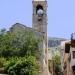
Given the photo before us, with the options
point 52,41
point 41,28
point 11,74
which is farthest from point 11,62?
point 52,41

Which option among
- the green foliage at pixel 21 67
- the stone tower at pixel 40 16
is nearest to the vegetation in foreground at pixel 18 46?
the green foliage at pixel 21 67

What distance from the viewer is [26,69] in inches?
1596

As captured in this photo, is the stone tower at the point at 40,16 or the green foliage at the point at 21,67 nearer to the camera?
the green foliage at the point at 21,67

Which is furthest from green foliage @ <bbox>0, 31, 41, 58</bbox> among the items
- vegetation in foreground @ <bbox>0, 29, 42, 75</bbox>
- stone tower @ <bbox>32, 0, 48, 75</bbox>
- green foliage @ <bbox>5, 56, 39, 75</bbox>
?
stone tower @ <bbox>32, 0, 48, 75</bbox>

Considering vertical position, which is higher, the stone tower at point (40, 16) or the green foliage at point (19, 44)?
the stone tower at point (40, 16)

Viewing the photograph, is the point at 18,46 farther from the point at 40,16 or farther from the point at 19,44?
the point at 40,16

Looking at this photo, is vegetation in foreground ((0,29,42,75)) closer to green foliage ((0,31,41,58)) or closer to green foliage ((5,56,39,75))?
green foliage ((0,31,41,58))

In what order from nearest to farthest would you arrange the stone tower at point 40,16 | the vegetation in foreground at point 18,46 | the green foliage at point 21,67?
the green foliage at point 21,67
the vegetation in foreground at point 18,46
the stone tower at point 40,16

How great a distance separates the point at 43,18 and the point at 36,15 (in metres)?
1.23

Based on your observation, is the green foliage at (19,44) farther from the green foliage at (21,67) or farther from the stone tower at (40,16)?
the stone tower at (40,16)

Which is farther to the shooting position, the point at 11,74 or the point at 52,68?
the point at 52,68

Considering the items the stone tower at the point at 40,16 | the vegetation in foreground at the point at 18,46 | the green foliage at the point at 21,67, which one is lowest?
the green foliage at the point at 21,67

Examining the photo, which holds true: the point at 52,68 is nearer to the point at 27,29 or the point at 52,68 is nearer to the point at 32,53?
the point at 27,29

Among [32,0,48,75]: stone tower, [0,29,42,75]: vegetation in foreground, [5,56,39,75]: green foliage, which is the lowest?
[5,56,39,75]: green foliage
